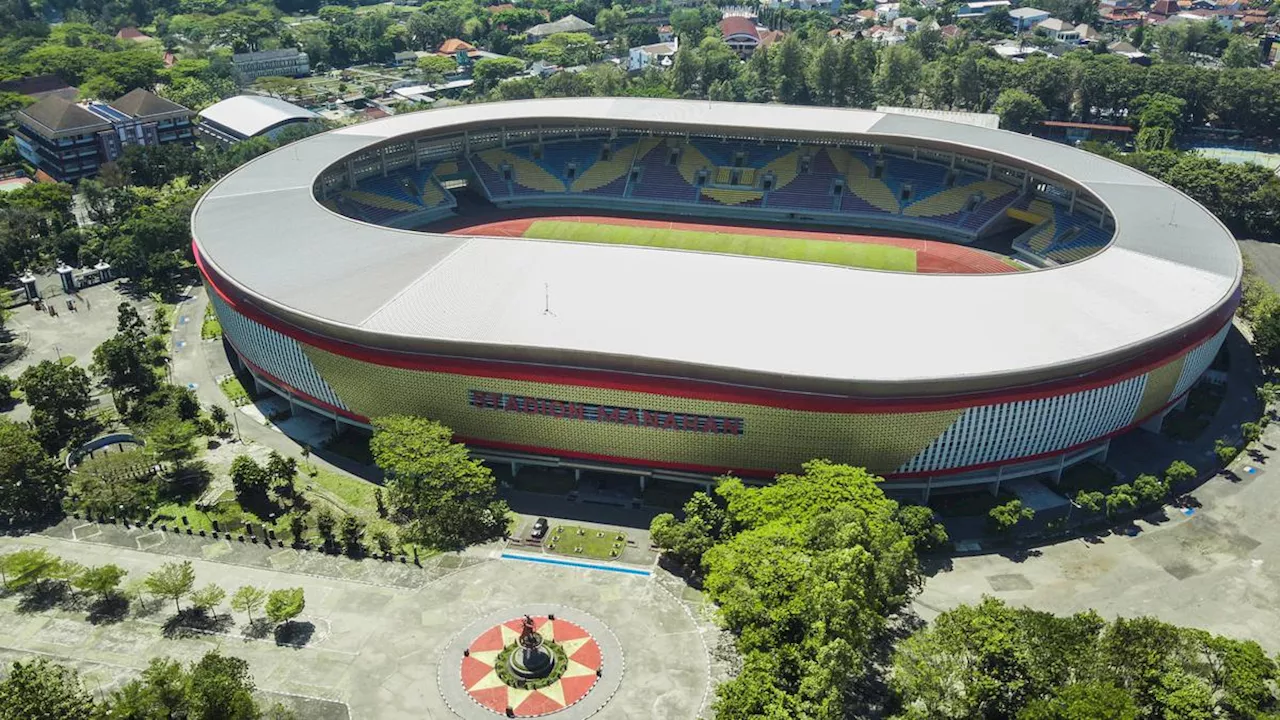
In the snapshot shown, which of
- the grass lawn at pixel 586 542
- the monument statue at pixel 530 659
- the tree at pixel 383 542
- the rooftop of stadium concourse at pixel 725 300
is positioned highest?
Answer: the rooftop of stadium concourse at pixel 725 300

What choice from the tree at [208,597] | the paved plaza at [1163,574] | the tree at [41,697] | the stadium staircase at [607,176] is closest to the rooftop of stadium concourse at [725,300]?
the paved plaza at [1163,574]

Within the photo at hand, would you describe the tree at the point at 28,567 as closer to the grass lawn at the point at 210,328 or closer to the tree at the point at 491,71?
the grass lawn at the point at 210,328

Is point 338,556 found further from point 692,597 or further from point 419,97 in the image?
point 419,97

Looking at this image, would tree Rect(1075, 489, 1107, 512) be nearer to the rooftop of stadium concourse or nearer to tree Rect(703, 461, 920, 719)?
the rooftop of stadium concourse

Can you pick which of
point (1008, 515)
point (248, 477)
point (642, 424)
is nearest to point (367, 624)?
point (248, 477)

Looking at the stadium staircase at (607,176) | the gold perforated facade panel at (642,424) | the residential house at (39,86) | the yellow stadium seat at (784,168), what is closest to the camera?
the gold perforated facade panel at (642,424)

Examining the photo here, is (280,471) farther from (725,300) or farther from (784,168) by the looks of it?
(784,168)

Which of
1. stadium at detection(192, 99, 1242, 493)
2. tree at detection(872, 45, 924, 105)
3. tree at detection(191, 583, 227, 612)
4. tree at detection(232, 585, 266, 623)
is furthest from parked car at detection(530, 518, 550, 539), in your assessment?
tree at detection(872, 45, 924, 105)

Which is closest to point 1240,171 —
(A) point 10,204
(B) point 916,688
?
(B) point 916,688
